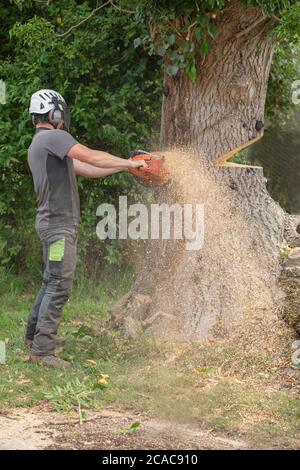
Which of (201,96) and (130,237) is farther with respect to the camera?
(130,237)

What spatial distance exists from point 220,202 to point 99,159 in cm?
116

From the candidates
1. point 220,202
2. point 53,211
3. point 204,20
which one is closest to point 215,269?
point 220,202

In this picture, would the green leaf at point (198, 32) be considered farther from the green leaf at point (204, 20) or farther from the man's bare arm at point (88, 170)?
the man's bare arm at point (88, 170)

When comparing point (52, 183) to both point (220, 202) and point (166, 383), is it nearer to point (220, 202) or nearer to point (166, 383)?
point (220, 202)

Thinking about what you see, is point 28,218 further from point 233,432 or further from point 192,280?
point 233,432

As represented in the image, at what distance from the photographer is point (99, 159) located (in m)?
7.00

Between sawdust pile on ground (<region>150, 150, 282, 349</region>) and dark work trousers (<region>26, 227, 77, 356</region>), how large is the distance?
97 centimetres

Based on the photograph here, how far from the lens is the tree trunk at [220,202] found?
748 centimetres

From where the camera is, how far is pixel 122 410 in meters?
6.23

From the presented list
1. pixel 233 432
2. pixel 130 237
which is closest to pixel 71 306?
pixel 130 237

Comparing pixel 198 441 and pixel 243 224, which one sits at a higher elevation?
pixel 243 224

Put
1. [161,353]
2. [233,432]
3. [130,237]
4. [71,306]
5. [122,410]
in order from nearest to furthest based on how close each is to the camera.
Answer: [233,432] < [122,410] < [161,353] < [71,306] < [130,237]

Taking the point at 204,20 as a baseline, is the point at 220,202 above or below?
below
